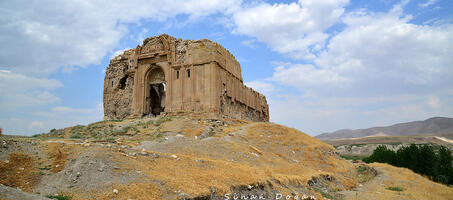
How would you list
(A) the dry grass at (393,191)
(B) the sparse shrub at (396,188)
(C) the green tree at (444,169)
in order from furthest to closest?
1. (C) the green tree at (444,169)
2. (B) the sparse shrub at (396,188)
3. (A) the dry grass at (393,191)

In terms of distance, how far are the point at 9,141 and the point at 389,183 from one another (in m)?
18.6

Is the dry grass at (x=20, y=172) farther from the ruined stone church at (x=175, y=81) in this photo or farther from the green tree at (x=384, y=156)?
the green tree at (x=384, y=156)

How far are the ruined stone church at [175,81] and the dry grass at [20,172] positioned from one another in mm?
16610

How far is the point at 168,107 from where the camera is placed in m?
27.4

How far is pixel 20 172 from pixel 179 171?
4344mm

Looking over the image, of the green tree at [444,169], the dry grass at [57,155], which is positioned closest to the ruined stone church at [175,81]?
the dry grass at [57,155]

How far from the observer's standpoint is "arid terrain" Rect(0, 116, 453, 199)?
27.2ft

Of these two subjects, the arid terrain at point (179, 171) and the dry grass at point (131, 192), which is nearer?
the dry grass at point (131, 192)

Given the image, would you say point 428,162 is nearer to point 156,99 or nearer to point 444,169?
point 444,169

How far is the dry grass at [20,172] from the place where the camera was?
8142 mm

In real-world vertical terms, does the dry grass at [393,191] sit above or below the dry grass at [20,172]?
below

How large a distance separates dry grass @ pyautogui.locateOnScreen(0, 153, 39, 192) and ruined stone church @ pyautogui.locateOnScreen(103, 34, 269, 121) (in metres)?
16.6

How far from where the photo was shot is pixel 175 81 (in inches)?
1086

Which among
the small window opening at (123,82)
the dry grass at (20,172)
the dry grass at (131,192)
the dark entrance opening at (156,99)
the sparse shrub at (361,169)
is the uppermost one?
the small window opening at (123,82)
